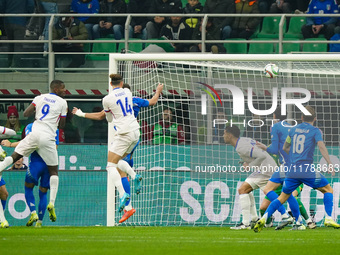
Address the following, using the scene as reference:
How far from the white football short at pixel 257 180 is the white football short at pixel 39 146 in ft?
10.7

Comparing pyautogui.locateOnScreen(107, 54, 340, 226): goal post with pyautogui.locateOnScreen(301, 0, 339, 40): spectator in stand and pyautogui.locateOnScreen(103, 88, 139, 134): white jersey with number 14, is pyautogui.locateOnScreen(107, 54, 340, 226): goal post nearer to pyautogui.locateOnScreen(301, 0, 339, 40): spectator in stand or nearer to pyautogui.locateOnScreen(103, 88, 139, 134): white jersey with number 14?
pyautogui.locateOnScreen(103, 88, 139, 134): white jersey with number 14

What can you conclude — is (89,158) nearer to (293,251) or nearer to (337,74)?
(337,74)

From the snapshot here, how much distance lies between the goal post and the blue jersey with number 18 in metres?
1.91

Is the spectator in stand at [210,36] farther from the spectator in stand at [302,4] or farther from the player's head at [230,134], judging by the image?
the spectator in stand at [302,4]

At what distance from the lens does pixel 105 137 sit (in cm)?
1542

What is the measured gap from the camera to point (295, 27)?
54.9 ft

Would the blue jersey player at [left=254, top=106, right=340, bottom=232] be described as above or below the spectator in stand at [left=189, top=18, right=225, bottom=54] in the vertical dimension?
below

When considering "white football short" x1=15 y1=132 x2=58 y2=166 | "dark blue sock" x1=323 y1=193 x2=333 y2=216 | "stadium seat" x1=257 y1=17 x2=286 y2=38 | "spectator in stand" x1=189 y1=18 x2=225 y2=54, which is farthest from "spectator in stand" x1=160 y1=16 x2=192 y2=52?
"dark blue sock" x1=323 y1=193 x2=333 y2=216

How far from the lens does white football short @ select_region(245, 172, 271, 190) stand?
13.3 meters

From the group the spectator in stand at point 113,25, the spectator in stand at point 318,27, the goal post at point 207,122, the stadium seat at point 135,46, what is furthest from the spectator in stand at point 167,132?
the spectator in stand at point 318,27

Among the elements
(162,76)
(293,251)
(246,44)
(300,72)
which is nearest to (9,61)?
(162,76)

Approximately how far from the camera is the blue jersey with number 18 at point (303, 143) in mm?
12141

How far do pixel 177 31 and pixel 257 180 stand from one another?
4383mm

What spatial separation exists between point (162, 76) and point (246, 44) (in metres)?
2.53
